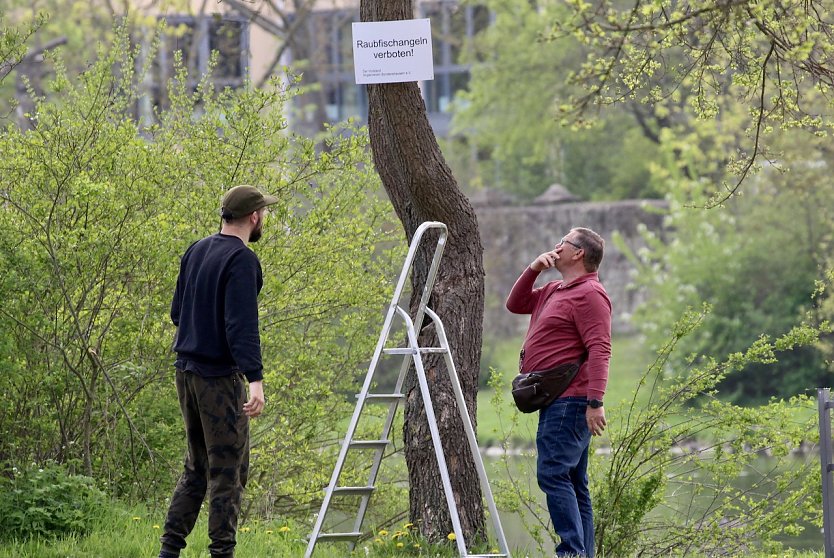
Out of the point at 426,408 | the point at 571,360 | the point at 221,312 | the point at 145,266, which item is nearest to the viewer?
the point at 221,312

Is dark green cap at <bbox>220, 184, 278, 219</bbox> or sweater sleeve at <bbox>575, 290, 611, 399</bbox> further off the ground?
dark green cap at <bbox>220, 184, 278, 219</bbox>

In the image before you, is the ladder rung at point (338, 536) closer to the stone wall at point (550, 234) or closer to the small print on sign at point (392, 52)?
the small print on sign at point (392, 52)

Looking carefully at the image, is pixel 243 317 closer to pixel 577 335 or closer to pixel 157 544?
pixel 577 335

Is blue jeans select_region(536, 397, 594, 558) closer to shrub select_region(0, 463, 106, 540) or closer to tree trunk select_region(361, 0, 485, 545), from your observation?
tree trunk select_region(361, 0, 485, 545)

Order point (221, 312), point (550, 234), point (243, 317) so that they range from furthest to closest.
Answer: point (550, 234) → point (221, 312) → point (243, 317)

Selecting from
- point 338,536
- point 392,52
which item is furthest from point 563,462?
point 392,52

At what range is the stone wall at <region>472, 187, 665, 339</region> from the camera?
3566 centimetres

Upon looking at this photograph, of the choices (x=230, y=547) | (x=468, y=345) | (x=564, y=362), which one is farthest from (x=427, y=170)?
(x=230, y=547)

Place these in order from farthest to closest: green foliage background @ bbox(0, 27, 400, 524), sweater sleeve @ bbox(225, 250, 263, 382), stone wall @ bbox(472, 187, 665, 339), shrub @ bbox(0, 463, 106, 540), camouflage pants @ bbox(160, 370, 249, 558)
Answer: stone wall @ bbox(472, 187, 665, 339) → green foliage background @ bbox(0, 27, 400, 524) → shrub @ bbox(0, 463, 106, 540) → camouflage pants @ bbox(160, 370, 249, 558) → sweater sleeve @ bbox(225, 250, 263, 382)

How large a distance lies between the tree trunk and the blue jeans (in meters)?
0.97

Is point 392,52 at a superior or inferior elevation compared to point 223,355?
superior

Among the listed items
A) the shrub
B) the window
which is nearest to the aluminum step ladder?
the shrub

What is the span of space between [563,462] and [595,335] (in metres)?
0.61

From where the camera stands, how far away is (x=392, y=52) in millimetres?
6953
